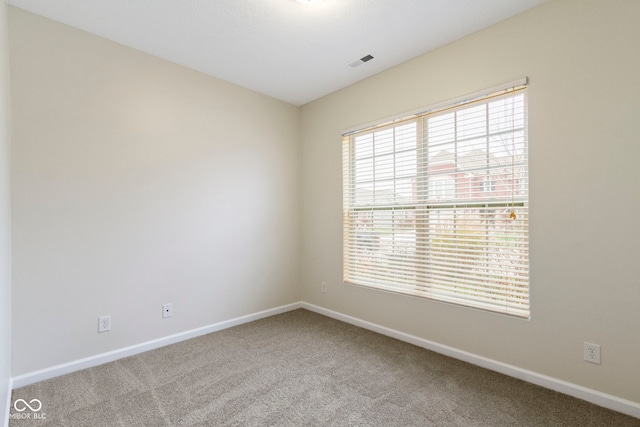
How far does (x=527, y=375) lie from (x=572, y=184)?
4.42 ft

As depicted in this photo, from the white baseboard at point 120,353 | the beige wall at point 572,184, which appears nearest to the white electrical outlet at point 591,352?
the beige wall at point 572,184

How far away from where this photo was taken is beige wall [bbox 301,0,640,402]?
184 centimetres

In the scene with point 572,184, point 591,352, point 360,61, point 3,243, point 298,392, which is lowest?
point 298,392

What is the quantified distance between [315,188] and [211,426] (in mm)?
2626

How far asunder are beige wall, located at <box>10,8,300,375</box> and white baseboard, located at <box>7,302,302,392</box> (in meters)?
0.04

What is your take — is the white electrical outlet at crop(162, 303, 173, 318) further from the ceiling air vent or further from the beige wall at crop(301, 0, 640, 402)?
the ceiling air vent

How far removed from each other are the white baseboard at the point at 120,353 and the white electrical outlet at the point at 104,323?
19 centimetres

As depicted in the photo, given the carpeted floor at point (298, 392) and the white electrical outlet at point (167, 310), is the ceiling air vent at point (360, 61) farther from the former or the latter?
the white electrical outlet at point (167, 310)

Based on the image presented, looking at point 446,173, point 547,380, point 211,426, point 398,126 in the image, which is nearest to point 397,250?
point 446,173

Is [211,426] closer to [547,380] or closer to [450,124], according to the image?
[547,380]

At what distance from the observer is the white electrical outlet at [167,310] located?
283 centimetres

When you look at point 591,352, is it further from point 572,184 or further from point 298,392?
point 298,392

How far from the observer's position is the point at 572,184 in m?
2.03

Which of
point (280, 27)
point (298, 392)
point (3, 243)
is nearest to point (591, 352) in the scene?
point (298, 392)
